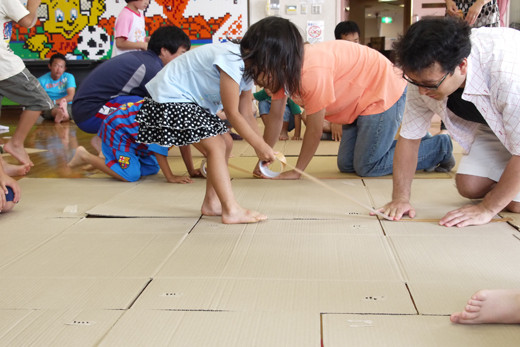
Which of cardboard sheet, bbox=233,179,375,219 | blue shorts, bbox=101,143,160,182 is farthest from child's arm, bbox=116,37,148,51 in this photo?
cardboard sheet, bbox=233,179,375,219

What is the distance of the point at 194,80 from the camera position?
1893 mm

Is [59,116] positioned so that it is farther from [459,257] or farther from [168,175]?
[459,257]

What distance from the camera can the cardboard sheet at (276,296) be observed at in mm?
1136

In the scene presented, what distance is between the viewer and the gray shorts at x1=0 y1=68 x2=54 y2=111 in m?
2.86

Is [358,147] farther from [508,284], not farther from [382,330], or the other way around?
[382,330]

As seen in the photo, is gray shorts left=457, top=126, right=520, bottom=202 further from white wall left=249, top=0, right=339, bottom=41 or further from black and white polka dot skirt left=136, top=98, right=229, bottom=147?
white wall left=249, top=0, right=339, bottom=41

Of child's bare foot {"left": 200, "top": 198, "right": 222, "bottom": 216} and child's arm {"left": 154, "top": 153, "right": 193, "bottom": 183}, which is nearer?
child's bare foot {"left": 200, "top": 198, "right": 222, "bottom": 216}

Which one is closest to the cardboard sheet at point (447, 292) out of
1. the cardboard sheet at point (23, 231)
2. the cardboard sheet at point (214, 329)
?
the cardboard sheet at point (214, 329)

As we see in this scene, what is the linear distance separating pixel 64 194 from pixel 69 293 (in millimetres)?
1091

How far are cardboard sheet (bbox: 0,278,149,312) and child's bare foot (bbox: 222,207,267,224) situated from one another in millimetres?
533

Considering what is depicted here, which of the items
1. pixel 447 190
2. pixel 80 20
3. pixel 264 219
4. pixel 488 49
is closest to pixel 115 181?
pixel 264 219

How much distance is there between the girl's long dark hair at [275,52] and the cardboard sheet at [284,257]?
50 centimetres

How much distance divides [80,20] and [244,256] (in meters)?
5.94

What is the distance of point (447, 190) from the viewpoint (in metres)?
2.18
